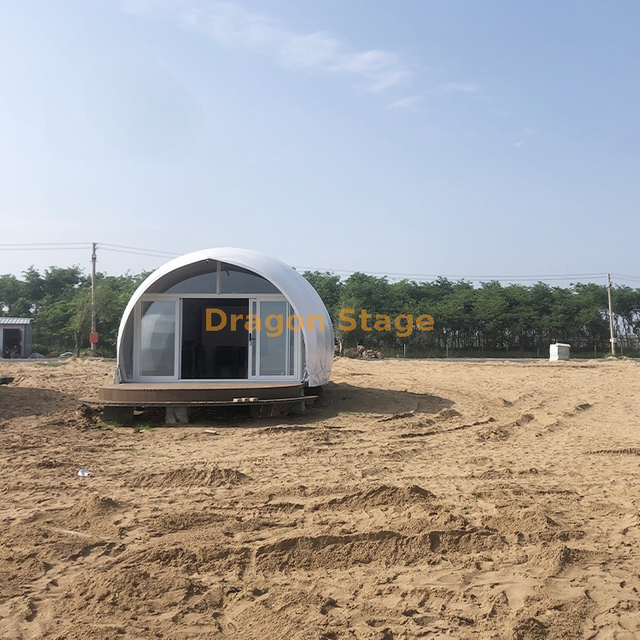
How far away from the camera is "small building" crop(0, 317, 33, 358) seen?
34.9 meters

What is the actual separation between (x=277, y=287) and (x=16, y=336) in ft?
94.1

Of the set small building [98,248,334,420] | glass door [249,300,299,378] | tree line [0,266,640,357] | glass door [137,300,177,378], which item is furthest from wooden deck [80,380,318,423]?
tree line [0,266,640,357]

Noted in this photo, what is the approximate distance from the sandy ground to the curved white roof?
261 cm

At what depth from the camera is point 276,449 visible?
7984mm

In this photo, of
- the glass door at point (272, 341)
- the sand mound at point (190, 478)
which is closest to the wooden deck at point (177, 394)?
the glass door at point (272, 341)

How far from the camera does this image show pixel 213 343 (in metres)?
12.8

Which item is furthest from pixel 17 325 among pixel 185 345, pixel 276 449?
pixel 276 449

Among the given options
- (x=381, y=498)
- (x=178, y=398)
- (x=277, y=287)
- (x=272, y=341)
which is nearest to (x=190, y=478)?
(x=381, y=498)

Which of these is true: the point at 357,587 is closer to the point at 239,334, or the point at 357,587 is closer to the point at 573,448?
the point at 573,448

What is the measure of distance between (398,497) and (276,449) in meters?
2.94

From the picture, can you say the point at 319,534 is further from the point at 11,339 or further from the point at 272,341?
the point at 11,339

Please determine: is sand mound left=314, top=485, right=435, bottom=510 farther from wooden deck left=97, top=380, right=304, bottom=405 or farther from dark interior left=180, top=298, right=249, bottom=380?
dark interior left=180, top=298, right=249, bottom=380

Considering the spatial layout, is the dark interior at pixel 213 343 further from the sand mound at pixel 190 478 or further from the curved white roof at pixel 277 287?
the sand mound at pixel 190 478

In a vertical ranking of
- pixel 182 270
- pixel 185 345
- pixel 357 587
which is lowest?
pixel 357 587
